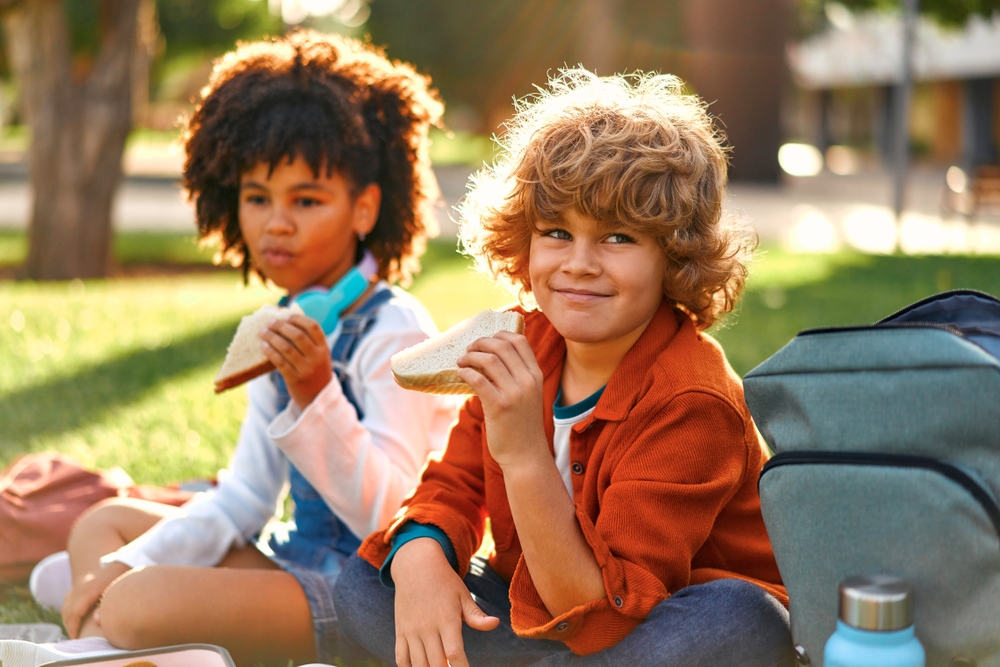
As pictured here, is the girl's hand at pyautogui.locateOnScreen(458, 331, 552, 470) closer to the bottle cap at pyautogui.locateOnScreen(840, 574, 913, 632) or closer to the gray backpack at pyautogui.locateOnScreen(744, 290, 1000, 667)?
the gray backpack at pyautogui.locateOnScreen(744, 290, 1000, 667)

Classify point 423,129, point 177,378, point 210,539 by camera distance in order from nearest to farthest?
point 210,539 < point 423,129 < point 177,378

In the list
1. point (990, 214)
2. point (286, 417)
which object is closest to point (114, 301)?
point (286, 417)

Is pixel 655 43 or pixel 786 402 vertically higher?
pixel 655 43

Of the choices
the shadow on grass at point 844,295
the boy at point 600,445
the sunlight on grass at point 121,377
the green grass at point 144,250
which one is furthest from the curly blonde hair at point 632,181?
the green grass at point 144,250

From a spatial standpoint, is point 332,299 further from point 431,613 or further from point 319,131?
point 431,613

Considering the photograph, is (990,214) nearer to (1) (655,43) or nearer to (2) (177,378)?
(1) (655,43)

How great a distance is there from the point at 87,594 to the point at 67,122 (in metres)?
7.67

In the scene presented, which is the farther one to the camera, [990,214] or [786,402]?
[990,214]

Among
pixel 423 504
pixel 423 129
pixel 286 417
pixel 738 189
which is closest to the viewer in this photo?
pixel 423 504

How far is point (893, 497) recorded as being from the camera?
150 cm

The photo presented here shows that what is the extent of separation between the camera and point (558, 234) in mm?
1903

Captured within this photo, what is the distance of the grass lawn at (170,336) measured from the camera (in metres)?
3.95

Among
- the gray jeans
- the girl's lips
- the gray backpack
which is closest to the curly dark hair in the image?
the girl's lips

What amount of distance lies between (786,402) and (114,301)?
6397 millimetres
